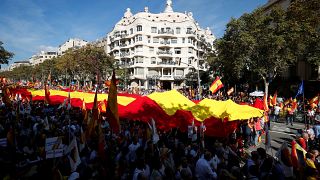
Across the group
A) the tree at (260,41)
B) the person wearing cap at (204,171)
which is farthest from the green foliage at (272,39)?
the person wearing cap at (204,171)

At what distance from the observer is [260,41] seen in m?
31.8

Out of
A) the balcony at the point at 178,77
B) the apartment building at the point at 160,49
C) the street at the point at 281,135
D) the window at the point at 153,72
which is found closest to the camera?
the street at the point at 281,135

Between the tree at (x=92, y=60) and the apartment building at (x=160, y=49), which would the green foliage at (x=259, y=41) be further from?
the apartment building at (x=160, y=49)

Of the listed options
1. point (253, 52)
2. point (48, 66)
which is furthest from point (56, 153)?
point (48, 66)

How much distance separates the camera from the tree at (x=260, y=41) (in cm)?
3138

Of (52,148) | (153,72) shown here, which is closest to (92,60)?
(153,72)

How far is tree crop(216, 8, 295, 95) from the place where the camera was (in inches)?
1235

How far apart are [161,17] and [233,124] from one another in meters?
64.1

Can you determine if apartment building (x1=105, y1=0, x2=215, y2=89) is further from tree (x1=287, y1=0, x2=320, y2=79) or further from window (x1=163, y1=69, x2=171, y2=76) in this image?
tree (x1=287, y1=0, x2=320, y2=79)

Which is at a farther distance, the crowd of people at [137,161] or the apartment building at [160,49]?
the apartment building at [160,49]

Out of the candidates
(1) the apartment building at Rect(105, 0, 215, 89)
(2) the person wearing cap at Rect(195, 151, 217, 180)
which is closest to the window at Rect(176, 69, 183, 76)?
(1) the apartment building at Rect(105, 0, 215, 89)

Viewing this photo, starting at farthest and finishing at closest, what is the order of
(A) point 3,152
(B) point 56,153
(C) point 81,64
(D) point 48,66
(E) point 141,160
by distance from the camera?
(D) point 48,66, (C) point 81,64, (A) point 3,152, (B) point 56,153, (E) point 141,160

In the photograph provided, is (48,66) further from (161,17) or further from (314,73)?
(314,73)

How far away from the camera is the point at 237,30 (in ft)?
111
